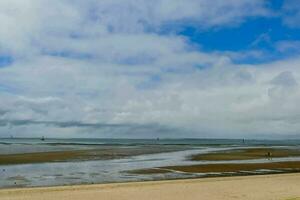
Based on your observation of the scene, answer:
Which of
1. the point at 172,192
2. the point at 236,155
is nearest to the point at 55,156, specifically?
the point at 236,155

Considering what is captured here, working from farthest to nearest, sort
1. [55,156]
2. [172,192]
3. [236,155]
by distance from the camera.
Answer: [236,155] < [55,156] < [172,192]

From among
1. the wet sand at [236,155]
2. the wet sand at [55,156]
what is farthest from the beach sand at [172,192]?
the wet sand at [236,155]

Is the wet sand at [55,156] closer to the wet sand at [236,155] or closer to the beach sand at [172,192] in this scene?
the wet sand at [236,155]

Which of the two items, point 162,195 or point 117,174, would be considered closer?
point 162,195

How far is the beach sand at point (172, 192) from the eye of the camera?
20.5 meters

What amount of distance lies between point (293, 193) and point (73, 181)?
1435cm

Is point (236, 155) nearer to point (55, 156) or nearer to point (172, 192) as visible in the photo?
point (55, 156)

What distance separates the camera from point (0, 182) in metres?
28.5

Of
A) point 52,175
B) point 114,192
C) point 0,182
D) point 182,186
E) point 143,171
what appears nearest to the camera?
point 114,192

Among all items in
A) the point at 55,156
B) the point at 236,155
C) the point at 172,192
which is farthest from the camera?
the point at 236,155

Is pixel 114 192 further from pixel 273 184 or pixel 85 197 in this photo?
pixel 273 184

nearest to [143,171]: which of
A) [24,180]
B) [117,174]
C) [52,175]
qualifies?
[117,174]

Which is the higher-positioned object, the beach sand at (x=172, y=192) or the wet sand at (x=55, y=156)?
the wet sand at (x=55, y=156)

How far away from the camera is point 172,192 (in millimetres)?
22016
